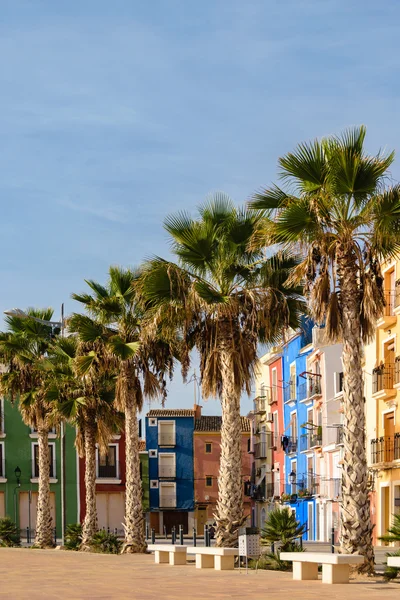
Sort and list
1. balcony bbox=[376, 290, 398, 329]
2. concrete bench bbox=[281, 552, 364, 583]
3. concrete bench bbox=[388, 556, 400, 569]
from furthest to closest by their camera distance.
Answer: balcony bbox=[376, 290, 398, 329] < concrete bench bbox=[281, 552, 364, 583] < concrete bench bbox=[388, 556, 400, 569]

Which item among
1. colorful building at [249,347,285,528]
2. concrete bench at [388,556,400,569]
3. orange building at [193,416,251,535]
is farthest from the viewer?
orange building at [193,416,251,535]

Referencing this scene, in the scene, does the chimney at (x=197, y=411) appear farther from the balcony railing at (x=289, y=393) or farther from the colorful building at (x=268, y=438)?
the balcony railing at (x=289, y=393)

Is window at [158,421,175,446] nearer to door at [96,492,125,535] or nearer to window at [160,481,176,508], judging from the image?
window at [160,481,176,508]

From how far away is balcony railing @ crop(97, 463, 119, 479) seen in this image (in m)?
77.1

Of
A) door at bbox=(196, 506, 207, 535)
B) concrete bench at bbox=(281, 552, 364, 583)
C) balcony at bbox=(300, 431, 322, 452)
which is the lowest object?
door at bbox=(196, 506, 207, 535)

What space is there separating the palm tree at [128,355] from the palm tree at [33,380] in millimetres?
10880

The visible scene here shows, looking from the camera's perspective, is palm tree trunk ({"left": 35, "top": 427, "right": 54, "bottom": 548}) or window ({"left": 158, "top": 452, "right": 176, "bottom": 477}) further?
window ({"left": 158, "top": 452, "right": 176, "bottom": 477})

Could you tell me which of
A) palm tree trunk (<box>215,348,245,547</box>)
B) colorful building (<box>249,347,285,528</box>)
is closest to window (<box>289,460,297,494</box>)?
colorful building (<box>249,347,285,528</box>)

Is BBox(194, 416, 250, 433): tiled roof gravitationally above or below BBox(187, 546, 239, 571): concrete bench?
above

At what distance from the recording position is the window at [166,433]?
88062 mm

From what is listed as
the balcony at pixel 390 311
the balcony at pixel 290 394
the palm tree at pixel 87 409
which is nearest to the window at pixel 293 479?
the balcony at pixel 290 394

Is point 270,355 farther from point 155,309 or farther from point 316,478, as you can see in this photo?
point 155,309

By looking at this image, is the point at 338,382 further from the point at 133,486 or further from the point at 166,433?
the point at 166,433

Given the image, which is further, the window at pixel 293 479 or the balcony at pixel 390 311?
the window at pixel 293 479
